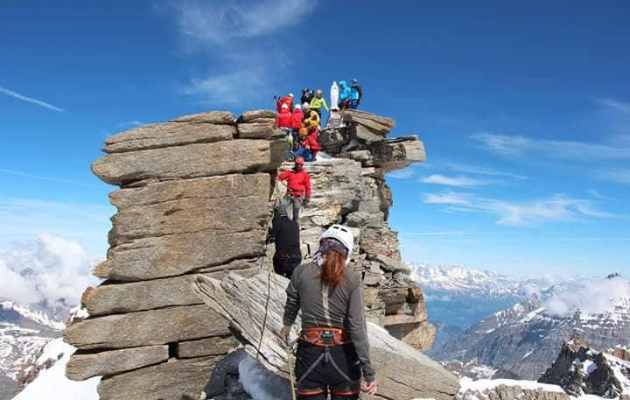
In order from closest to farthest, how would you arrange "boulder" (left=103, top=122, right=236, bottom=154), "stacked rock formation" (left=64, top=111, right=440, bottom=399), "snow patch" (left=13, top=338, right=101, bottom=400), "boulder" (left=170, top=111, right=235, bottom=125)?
"stacked rock formation" (left=64, top=111, right=440, bottom=399), "boulder" (left=103, top=122, right=236, bottom=154), "boulder" (left=170, top=111, right=235, bottom=125), "snow patch" (left=13, top=338, right=101, bottom=400)

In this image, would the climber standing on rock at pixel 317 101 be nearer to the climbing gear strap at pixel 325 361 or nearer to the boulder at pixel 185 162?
the boulder at pixel 185 162

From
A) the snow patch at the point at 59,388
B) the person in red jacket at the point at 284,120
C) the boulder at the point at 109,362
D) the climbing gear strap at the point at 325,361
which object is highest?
the person in red jacket at the point at 284,120

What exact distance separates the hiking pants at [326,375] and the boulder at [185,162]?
10.6 m

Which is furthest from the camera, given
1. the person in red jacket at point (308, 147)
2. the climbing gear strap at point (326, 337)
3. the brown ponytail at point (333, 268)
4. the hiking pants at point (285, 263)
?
the person in red jacket at point (308, 147)

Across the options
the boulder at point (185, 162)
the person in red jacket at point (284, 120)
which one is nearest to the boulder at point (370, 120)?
the person in red jacket at point (284, 120)

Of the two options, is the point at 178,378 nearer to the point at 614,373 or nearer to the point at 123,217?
the point at 123,217

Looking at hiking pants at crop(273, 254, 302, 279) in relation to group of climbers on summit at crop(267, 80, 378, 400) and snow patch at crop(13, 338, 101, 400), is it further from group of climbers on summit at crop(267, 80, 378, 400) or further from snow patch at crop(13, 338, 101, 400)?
snow patch at crop(13, 338, 101, 400)

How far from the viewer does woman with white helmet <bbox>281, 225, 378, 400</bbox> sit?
26.1 ft

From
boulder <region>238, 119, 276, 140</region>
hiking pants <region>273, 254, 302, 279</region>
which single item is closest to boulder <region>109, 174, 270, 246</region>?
boulder <region>238, 119, 276, 140</region>

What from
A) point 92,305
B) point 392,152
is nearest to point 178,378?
point 92,305

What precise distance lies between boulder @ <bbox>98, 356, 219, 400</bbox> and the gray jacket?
33.9ft

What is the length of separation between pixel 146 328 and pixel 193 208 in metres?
5.04

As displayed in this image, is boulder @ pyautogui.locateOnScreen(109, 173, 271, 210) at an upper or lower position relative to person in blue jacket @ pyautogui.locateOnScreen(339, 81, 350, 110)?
lower

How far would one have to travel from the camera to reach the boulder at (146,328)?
16000mm
